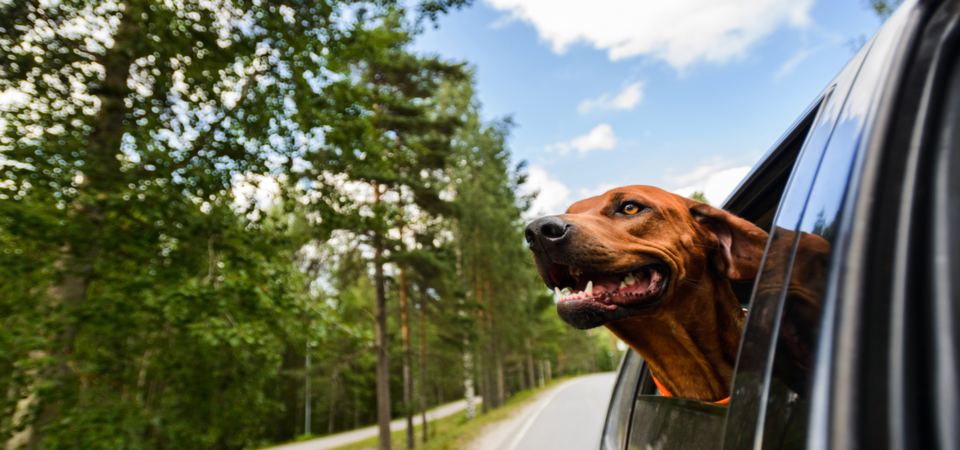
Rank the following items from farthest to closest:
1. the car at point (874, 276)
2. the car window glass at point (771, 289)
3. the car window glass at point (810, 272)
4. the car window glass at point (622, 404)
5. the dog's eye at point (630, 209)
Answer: the car window glass at point (622, 404)
the dog's eye at point (630, 209)
the car window glass at point (771, 289)
the car window glass at point (810, 272)
the car at point (874, 276)

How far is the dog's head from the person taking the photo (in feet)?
4.86

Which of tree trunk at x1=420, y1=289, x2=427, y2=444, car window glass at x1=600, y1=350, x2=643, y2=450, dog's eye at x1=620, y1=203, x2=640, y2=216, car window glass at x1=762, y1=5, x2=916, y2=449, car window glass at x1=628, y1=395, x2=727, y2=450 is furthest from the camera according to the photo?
tree trunk at x1=420, y1=289, x2=427, y2=444

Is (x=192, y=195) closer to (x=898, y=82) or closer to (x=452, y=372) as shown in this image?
(x=898, y=82)

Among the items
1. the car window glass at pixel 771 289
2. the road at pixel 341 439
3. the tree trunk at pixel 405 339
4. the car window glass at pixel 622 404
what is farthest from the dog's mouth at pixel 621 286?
the road at pixel 341 439

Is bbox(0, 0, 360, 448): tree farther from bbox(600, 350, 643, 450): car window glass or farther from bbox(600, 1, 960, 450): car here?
bbox(600, 1, 960, 450): car

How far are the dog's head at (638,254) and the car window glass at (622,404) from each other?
86cm

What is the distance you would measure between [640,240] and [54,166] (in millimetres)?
6022

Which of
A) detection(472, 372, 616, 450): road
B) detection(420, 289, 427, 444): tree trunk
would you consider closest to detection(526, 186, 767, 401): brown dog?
detection(472, 372, 616, 450): road

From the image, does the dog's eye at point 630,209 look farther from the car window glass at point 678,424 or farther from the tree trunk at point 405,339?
the tree trunk at point 405,339

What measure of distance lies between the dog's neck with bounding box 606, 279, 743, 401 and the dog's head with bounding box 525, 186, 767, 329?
32 mm

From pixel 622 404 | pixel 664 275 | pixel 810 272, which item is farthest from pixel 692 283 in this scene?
pixel 622 404

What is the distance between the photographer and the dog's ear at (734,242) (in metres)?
1.47

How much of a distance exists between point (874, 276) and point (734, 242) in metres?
1.04

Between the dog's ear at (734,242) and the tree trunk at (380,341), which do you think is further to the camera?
the tree trunk at (380,341)
